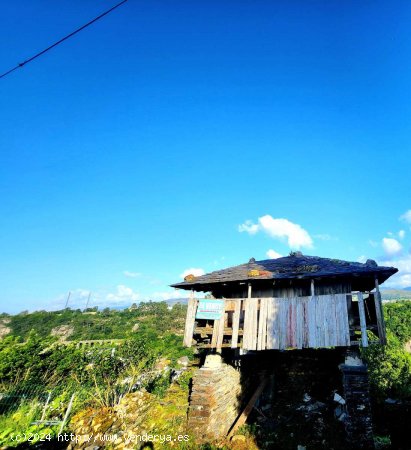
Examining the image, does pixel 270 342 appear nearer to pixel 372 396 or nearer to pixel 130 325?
pixel 372 396

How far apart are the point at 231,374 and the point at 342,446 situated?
13.6 feet

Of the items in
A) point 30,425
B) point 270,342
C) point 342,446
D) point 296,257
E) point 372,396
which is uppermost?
point 296,257

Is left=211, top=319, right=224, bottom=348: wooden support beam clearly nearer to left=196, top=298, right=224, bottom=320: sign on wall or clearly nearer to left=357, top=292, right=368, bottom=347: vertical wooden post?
left=196, top=298, right=224, bottom=320: sign on wall

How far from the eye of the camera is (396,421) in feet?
31.9

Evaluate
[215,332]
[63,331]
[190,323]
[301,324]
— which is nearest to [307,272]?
[301,324]

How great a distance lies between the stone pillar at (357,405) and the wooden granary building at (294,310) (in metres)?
0.80

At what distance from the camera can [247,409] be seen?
424 inches

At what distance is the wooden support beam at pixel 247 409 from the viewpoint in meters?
9.77

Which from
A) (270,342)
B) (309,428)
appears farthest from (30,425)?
(309,428)

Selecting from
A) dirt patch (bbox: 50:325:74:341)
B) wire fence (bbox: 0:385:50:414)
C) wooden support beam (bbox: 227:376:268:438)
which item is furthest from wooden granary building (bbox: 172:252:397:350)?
dirt patch (bbox: 50:325:74:341)

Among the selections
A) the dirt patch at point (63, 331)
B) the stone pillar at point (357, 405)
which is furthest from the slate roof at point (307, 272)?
the dirt patch at point (63, 331)

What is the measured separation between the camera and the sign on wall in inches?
408

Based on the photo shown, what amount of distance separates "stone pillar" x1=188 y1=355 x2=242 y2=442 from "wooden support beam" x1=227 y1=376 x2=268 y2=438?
0.75 feet

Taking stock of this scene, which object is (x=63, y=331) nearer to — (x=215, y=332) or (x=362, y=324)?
(x=215, y=332)
